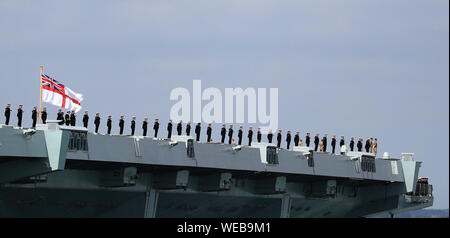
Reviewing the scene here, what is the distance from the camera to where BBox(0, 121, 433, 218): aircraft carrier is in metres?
59.2

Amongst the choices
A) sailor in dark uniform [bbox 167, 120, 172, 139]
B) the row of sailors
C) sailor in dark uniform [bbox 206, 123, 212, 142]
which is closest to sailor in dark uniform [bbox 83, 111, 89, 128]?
the row of sailors

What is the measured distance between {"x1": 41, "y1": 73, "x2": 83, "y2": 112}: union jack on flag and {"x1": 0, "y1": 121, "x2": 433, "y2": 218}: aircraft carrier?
3173 mm

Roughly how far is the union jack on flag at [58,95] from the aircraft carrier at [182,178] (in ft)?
10.4

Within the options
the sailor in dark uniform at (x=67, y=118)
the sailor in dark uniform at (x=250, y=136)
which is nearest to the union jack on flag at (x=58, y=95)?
the sailor in dark uniform at (x=67, y=118)

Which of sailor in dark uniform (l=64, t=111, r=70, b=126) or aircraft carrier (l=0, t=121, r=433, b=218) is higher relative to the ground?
sailor in dark uniform (l=64, t=111, r=70, b=126)

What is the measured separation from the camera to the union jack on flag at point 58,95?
62281 millimetres

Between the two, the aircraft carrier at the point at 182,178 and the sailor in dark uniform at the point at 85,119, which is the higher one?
the sailor in dark uniform at the point at 85,119

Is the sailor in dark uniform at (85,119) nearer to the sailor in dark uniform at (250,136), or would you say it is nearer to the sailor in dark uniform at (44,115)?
the sailor in dark uniform at (44,115)

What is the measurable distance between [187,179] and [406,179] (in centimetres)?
2544

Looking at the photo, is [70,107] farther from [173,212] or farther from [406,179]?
[406,179]

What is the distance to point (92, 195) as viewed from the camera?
66562mm

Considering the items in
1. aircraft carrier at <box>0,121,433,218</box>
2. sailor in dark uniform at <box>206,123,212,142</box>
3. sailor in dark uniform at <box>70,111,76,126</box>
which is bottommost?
aircraft carrier at <box>0,121,433,218</box>

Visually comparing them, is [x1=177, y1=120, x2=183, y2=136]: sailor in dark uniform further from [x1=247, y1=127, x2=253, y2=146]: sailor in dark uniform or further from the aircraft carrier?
[x1=247, y1=127, x2=253, y2=146]: sailor in dark uniform
